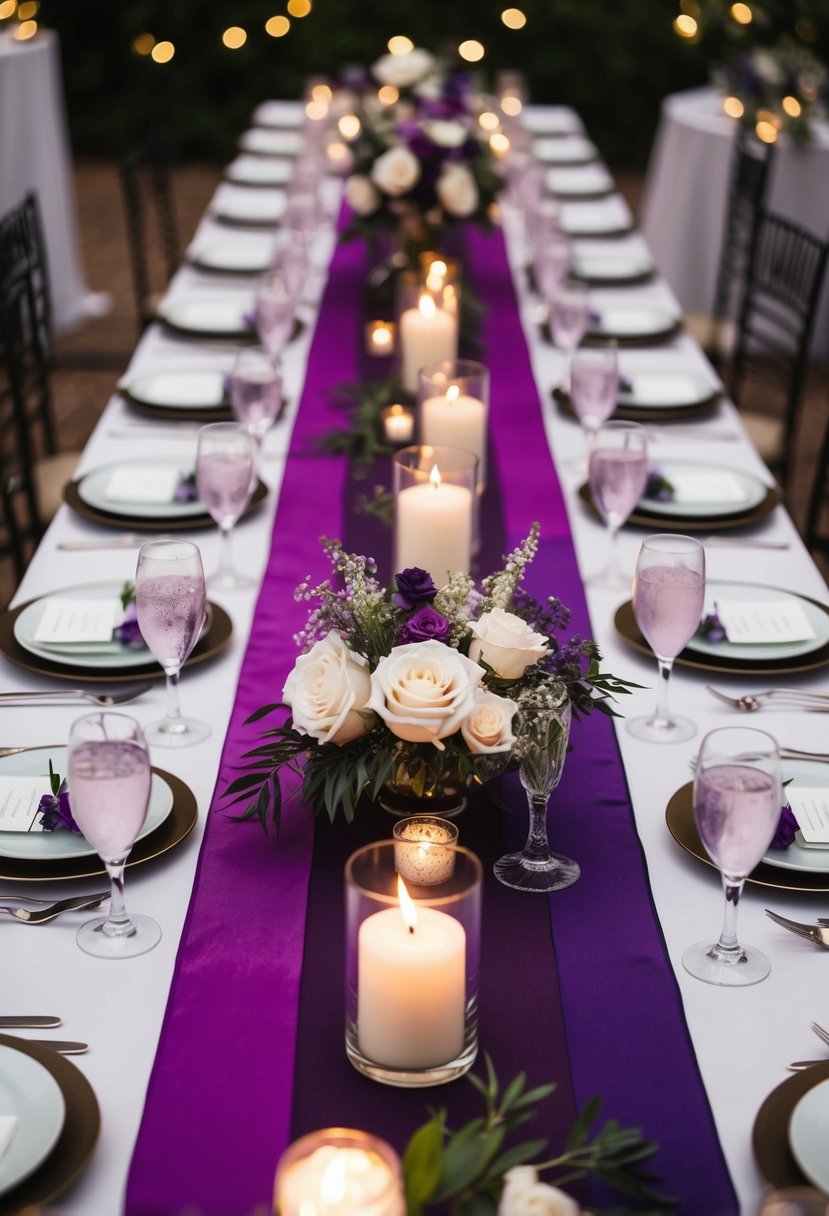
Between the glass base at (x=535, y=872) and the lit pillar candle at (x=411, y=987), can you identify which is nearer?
the lit pillar candle at (x=411, y=987)

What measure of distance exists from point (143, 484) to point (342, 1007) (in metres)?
1.29

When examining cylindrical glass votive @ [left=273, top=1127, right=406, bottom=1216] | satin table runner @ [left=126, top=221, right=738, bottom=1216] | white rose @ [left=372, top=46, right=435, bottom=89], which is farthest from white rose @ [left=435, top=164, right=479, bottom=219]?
cylindrical glass votive @ [left=273, top=1127, right=406, bottom=1216]

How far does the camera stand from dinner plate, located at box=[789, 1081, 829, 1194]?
3.53 ft

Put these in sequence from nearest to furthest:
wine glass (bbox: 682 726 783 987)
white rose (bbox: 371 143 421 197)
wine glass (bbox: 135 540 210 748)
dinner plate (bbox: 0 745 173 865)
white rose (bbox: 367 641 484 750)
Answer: wine glass (bbox: 682 726 783 987), white rose (bbox: 367 641 484 750), dinner plate (bbox: 0 745 173 865), wine glass (bbox: 135 540 210 748), white rose (bbox: 371 143 421 197)

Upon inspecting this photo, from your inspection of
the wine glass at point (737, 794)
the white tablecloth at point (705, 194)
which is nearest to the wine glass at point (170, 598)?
the wine glass at point (737, 794)

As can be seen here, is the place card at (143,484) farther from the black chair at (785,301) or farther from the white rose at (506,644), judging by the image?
the black chair at (785,301)

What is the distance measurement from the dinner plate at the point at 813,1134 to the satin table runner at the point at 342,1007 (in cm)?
6

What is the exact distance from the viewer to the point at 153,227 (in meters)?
8.27

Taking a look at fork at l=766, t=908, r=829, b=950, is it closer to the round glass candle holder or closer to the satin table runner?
the satin table runner

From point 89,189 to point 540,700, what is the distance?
27.1 feet

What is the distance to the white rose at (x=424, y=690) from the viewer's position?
133cm

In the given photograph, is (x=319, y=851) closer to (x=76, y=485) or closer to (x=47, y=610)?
(x=47, y=610)

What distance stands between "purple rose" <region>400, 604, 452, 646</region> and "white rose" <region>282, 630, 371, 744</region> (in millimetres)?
51

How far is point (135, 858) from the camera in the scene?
4.84 ft
